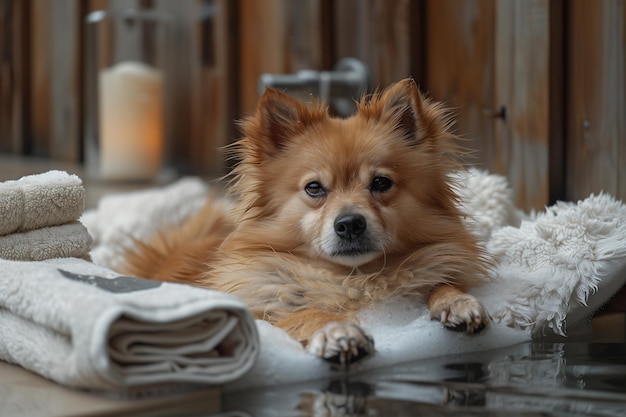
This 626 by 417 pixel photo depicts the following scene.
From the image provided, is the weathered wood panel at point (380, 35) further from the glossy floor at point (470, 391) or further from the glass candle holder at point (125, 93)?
the glossy floor at point (470, 391)

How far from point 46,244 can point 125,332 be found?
0.71 meters

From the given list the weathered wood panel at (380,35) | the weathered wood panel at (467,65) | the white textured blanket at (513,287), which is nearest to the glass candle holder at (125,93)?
the weathered wood panel at (380,35)

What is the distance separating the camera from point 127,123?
458cm

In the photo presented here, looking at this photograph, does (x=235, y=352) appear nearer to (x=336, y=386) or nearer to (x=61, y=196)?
(x=336, y=386)

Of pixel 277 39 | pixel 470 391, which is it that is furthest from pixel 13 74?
pixel 470 391

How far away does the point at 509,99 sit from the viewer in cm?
299

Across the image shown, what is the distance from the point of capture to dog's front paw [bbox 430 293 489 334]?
1.89m

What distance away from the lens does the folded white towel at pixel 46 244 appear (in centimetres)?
205

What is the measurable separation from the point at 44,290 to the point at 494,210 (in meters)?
1.54

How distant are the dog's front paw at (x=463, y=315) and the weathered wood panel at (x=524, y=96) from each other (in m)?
1.12

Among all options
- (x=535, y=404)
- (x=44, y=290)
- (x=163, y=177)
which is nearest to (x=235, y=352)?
(x=44, y=290)

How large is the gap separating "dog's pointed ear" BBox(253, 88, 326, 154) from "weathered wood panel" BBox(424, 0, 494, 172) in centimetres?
104

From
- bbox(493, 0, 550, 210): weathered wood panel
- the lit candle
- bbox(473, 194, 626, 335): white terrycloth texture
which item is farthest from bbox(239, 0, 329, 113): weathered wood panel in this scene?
bbox(473, 194, 626, 335): white terrycloth texture

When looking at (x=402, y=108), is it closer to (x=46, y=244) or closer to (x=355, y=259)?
(x=355, y=259)
